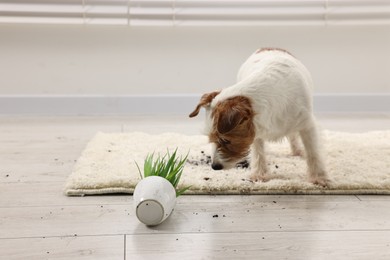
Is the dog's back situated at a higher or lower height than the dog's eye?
higher

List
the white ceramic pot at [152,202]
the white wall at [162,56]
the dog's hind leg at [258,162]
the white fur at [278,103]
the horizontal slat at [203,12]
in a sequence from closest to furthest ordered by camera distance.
Answer: the white ceramic pot at [152,202]
the white fur at [278,103]
the dog's hind leg at [258,162]
the horizontal slat at [203,12]
the white wall at [162,56]

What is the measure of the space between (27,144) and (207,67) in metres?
1.39

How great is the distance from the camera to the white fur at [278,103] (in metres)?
1.77

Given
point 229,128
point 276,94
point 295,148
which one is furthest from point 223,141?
point 295,148

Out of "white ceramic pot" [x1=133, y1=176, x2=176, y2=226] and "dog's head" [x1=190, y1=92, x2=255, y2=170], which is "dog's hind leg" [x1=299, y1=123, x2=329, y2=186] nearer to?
"dog's head" [x1=190, y1=92, x2=255, y2=170]

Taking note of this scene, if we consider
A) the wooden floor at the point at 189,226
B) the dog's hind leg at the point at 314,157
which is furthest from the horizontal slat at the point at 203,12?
the dog's hind leg at the point at 314,157

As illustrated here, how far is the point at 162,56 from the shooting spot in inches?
131

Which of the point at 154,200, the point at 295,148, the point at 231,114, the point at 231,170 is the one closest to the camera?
the point at 154,200

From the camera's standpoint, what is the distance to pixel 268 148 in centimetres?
247

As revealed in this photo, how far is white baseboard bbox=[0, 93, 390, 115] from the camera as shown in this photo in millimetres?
3287

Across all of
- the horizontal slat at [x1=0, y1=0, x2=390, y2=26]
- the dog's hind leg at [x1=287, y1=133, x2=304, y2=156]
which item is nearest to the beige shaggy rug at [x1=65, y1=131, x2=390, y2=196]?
the dog's hind leg at [x1=287, y1=133, x2=304, y2=156]

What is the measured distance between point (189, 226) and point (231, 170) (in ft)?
1.92

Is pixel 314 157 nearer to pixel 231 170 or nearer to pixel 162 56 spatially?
pixel 231 170

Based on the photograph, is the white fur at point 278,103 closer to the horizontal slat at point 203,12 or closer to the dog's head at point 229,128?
the dog's head at point 229,128
